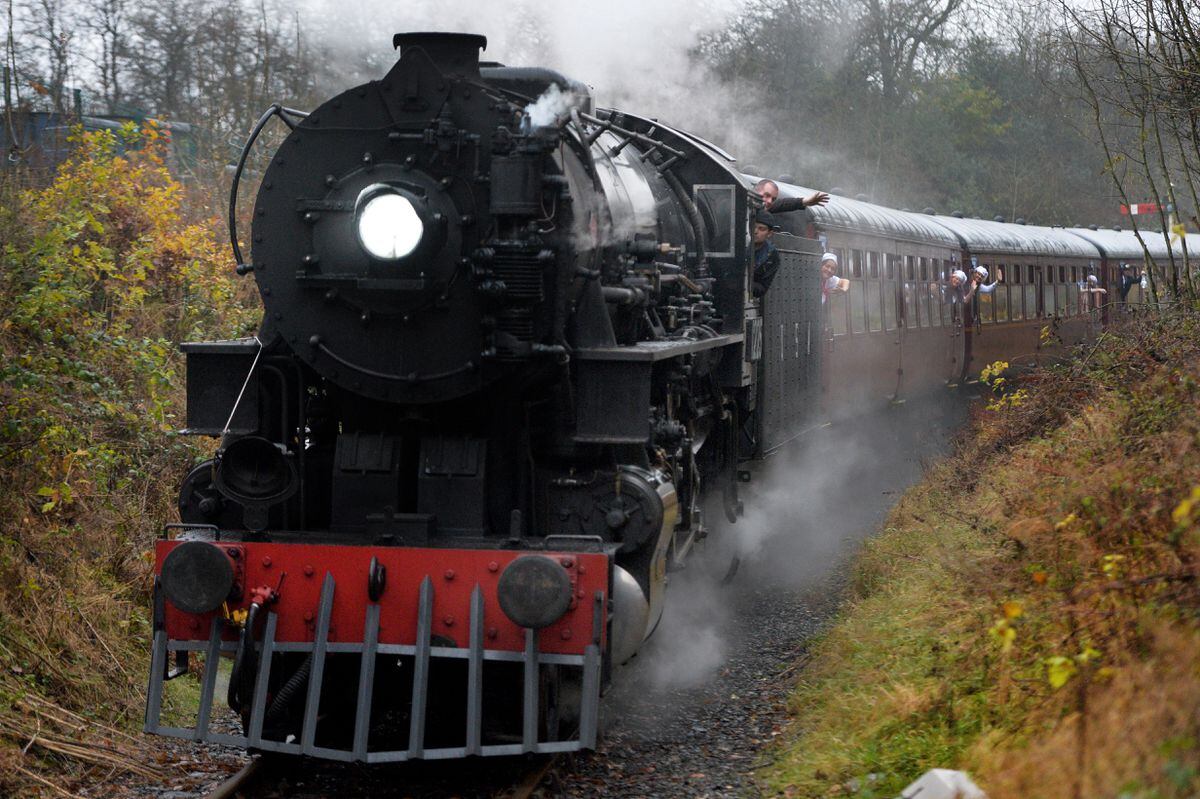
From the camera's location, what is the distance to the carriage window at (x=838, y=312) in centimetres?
1183

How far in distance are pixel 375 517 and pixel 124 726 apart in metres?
1.77

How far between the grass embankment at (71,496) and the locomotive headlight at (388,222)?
238 cm

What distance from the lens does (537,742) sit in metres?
4.87

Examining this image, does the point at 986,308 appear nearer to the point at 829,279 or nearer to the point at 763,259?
the point at 829,279

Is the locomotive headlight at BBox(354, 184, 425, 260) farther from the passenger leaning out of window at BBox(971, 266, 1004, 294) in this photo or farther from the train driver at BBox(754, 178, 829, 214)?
the passenger leaning out of window at BBox(971, 266, 1004, 294)

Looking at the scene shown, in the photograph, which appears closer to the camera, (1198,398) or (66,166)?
(1198,398)

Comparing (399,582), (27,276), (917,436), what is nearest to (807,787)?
(399,582)

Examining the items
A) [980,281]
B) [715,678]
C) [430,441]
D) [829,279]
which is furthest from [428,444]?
[980,281]

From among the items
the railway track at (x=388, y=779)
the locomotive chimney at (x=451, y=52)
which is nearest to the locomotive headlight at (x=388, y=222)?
the locomotive chimney at (x=451, y=52)

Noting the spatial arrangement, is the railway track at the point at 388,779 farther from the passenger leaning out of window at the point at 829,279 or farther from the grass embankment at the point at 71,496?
the passenger leaning out of window at the point at 829,279

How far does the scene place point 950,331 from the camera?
58.6 ft

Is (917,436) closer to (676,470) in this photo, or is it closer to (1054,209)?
(676,470)

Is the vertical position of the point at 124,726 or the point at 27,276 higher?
the point at 27,276

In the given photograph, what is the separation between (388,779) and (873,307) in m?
9.47
